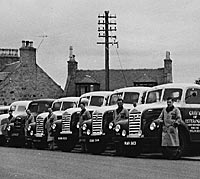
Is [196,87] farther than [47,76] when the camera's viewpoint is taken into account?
No

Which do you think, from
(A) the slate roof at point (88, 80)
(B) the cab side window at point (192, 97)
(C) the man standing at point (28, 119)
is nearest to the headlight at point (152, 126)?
(B) the cab side window at point (192, 97)

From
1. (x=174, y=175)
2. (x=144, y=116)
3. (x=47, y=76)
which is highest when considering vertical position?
(x=47, y=76)

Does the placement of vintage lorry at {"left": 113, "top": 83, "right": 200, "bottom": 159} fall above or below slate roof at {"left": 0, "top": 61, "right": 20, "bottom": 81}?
below

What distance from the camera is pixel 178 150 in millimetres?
18156

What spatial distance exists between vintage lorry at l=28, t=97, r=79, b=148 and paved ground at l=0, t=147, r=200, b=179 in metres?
6.69

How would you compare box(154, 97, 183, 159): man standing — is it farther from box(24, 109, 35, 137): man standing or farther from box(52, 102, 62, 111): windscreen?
box(24, 109, 35, 137): man standing

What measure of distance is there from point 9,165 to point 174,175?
5.12m

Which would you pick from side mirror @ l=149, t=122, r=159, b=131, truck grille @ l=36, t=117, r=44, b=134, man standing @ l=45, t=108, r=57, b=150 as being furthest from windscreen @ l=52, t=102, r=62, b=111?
side mirror @ l=149, t=122, r=159, b=131

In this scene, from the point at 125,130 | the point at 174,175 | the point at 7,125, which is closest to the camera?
the point at 174,175

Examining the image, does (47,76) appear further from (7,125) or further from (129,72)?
→ (7,125)

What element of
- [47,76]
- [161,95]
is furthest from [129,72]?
[161,95]

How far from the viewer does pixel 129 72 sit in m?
70.1

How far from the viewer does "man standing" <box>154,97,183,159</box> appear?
17906 mm

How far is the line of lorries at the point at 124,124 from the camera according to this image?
18625 millimetres
